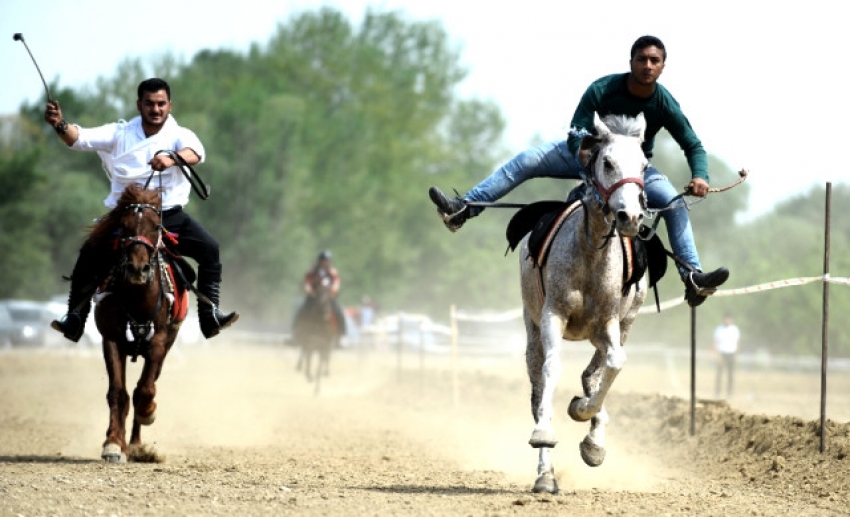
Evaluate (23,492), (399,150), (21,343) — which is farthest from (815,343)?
(23,492)

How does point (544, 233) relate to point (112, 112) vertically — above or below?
below

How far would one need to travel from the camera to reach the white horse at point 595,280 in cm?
898

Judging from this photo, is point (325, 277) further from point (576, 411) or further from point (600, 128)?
point (600, 128)

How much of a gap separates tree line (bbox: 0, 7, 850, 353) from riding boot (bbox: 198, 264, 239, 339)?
36.2 m

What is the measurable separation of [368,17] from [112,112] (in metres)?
23.1

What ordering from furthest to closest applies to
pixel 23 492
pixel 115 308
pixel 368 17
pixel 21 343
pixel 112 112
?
pixel 368 17 → pixel 112 112 → pixel 21 343 → pixel 115 308 → pixel 23 492

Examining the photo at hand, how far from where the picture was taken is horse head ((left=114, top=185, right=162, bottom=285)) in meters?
10.9

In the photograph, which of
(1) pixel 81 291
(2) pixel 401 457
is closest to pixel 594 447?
(2) pixel 401 457

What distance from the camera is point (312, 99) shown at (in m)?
75.7

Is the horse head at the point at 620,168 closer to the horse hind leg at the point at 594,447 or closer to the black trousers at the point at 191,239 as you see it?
the horse hind leg at the point at 594,447

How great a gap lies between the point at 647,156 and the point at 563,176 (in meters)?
0.77

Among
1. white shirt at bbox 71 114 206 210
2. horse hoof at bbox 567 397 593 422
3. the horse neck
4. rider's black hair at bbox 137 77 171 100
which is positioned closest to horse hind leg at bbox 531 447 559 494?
horse hoof at bbox 567 397 593 422

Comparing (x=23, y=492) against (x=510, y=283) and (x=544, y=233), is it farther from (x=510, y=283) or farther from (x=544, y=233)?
(x=510, y=283)

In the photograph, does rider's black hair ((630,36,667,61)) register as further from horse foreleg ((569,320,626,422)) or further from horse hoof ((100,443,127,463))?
horse hoof ((100,443,127,463))
